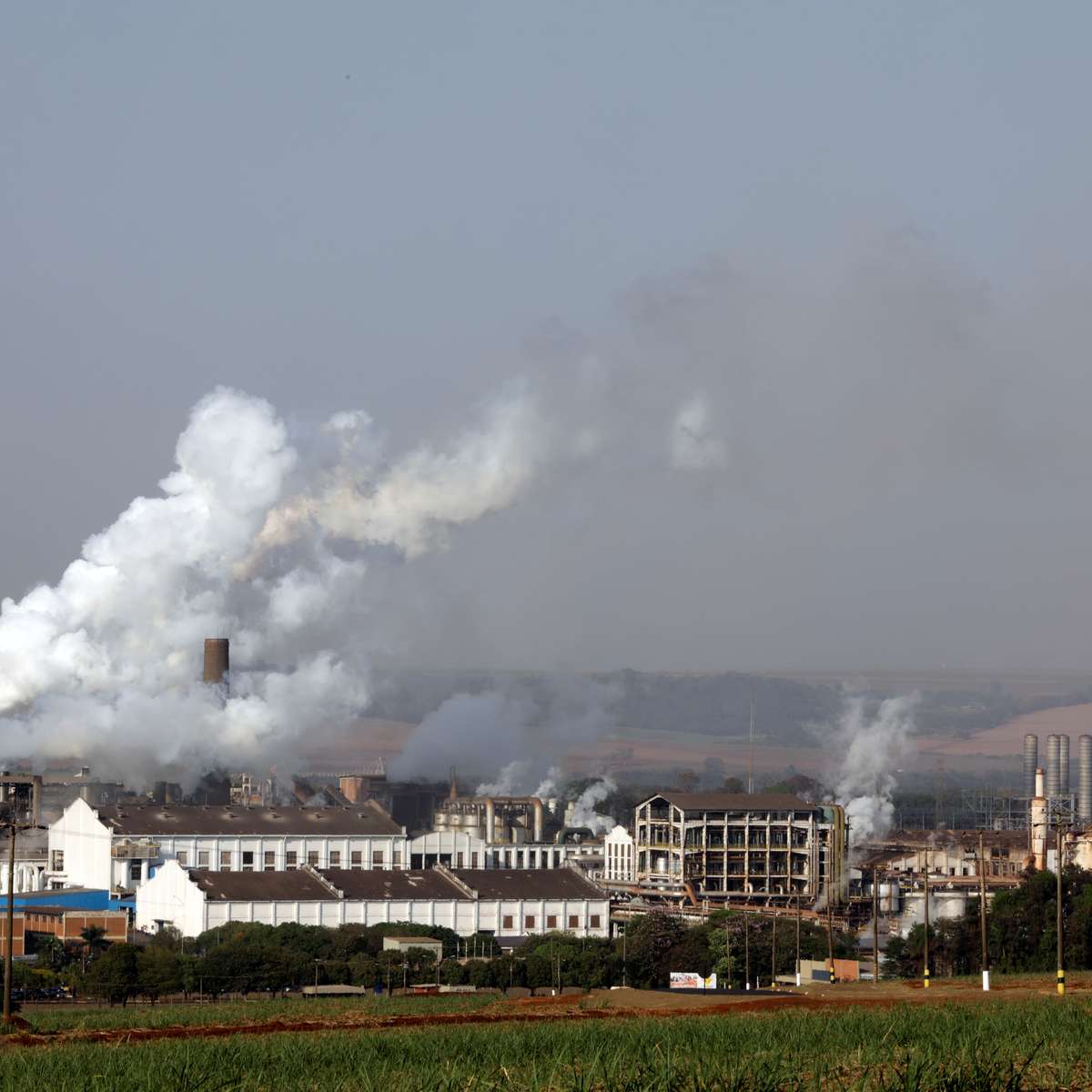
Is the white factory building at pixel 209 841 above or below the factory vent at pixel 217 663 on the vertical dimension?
below

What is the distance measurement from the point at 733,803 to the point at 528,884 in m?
29.3

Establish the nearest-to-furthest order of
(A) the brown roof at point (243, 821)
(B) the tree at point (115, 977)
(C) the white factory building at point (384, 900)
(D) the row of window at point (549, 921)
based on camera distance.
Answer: (B) the tree at point (115, 977), (C) the white factory building at point (384, 900), (D) the row of window at point (549, 921), (A) the brown roof at point (243, 821)

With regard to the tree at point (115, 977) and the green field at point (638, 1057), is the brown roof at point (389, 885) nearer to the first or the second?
the tree at point (115, 977)

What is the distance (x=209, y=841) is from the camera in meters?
119

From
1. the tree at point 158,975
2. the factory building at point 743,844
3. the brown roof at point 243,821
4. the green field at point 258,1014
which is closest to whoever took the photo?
the green field at point 258,1014

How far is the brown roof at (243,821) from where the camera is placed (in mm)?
116688

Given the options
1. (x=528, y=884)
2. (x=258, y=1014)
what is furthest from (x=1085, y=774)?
(x=258, y=1014)

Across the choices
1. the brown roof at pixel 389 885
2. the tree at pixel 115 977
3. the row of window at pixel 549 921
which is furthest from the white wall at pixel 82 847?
the tree at pixel 115 977

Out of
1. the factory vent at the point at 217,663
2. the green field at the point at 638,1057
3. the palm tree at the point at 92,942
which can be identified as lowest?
the palm tree at the point at 92,942

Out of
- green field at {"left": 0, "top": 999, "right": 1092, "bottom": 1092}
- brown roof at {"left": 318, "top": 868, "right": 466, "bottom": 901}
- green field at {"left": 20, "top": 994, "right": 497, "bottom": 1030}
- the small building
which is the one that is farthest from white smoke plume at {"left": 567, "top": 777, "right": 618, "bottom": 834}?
green field at {"left": 0, "top": 999, "right": 1092, "bottom": 1092}

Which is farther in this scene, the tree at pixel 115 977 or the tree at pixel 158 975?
the tree at pixel 158 975

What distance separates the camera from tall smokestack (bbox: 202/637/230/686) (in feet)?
422

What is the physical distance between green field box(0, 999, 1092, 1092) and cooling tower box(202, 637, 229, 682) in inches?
3810

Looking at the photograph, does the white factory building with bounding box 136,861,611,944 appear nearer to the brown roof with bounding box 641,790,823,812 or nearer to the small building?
the small building
